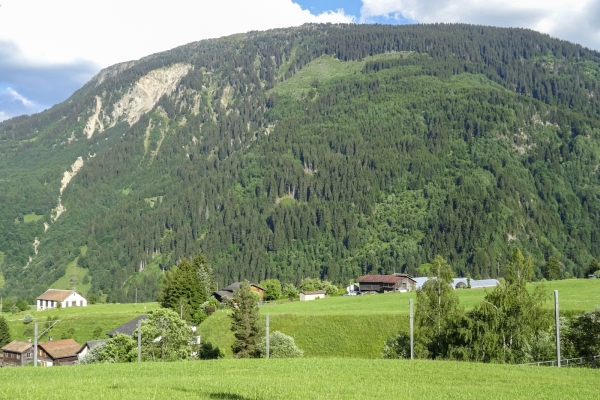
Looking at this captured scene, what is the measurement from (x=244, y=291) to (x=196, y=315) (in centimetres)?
2852

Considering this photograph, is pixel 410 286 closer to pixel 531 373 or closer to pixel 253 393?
pixel 531 373

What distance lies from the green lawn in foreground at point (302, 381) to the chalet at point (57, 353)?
5448 cm

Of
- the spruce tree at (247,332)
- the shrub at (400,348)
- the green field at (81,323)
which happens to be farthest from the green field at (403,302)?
the green field at (81,323)

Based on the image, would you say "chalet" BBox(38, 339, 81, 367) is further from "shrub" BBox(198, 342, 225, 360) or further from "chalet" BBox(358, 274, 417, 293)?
"chalet" BBox(358, 274, 417, 293)

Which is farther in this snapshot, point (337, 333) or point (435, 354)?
point (337, 333)

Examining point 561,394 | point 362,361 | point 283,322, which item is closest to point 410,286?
point 283,322

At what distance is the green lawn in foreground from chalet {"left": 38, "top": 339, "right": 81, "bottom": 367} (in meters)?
54.5

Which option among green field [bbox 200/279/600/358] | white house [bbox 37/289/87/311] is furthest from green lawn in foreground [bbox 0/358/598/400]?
white house [bbox 37/289/87/311]

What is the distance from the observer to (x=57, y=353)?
298ft

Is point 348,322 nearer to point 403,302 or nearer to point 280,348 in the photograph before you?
point 403,302

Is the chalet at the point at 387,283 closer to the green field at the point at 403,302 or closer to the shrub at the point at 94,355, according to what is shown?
the green field at the point at 403,302

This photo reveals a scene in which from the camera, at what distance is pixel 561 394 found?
26953mm

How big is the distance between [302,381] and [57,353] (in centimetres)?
7453

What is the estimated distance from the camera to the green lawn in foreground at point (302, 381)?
2564 centimetres
